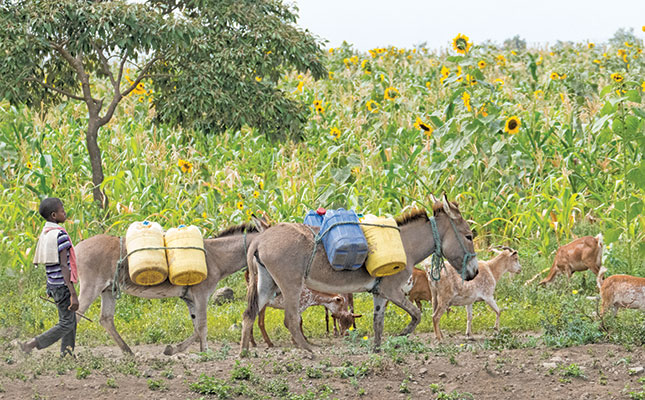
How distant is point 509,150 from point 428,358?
7316mm

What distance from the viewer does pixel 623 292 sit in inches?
376

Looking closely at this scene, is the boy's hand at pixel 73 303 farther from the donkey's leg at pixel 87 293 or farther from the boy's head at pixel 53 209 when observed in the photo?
the donkey's leg at pixel 87 293

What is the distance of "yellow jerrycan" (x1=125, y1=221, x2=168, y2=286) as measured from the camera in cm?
883

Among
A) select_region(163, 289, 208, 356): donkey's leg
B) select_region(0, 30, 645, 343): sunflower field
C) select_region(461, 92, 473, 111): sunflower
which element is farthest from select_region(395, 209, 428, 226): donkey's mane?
select_region(461, 92, 473, 111): sunflower

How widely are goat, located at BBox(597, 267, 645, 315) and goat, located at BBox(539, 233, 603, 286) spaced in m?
2.05

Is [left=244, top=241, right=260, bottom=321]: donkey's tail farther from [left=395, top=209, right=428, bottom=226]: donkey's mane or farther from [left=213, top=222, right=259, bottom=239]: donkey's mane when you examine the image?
[left=395, top=209, right=428, bottom=226]: donkey's mane

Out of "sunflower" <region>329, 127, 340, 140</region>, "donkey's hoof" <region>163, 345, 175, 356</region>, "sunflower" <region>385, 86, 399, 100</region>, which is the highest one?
"sunflower" <region>385, 86, 399, 100</region>

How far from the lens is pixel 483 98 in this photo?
1527 cm

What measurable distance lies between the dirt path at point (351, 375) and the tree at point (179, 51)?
20.1 ft

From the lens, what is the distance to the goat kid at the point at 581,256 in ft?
38.7

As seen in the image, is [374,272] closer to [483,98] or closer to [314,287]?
[314,287]

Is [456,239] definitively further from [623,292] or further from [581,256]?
[581,256]

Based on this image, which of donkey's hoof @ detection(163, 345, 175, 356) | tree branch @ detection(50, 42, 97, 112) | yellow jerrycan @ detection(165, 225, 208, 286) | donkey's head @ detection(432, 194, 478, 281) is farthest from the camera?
→ tree branch @ detection(50, 42, 97, 112)

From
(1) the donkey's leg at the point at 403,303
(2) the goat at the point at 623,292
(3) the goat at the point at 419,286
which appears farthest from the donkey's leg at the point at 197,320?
→ (2) the goat at the point at 623,292
